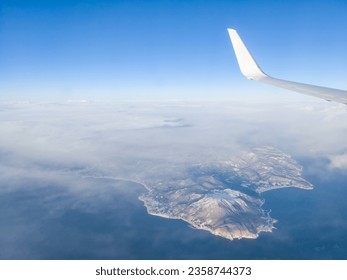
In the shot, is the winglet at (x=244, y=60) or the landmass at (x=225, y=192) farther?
the landmass at (x=225, y=192)

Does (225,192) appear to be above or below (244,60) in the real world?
below

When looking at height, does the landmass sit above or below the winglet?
below

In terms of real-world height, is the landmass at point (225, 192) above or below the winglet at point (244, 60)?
below

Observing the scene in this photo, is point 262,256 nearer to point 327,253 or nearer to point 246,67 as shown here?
point 327,253

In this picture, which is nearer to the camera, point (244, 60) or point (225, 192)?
point (244, 60)

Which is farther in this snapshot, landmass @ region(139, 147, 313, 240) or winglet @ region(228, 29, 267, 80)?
landmass @ region(139, 147, 313, 240)
